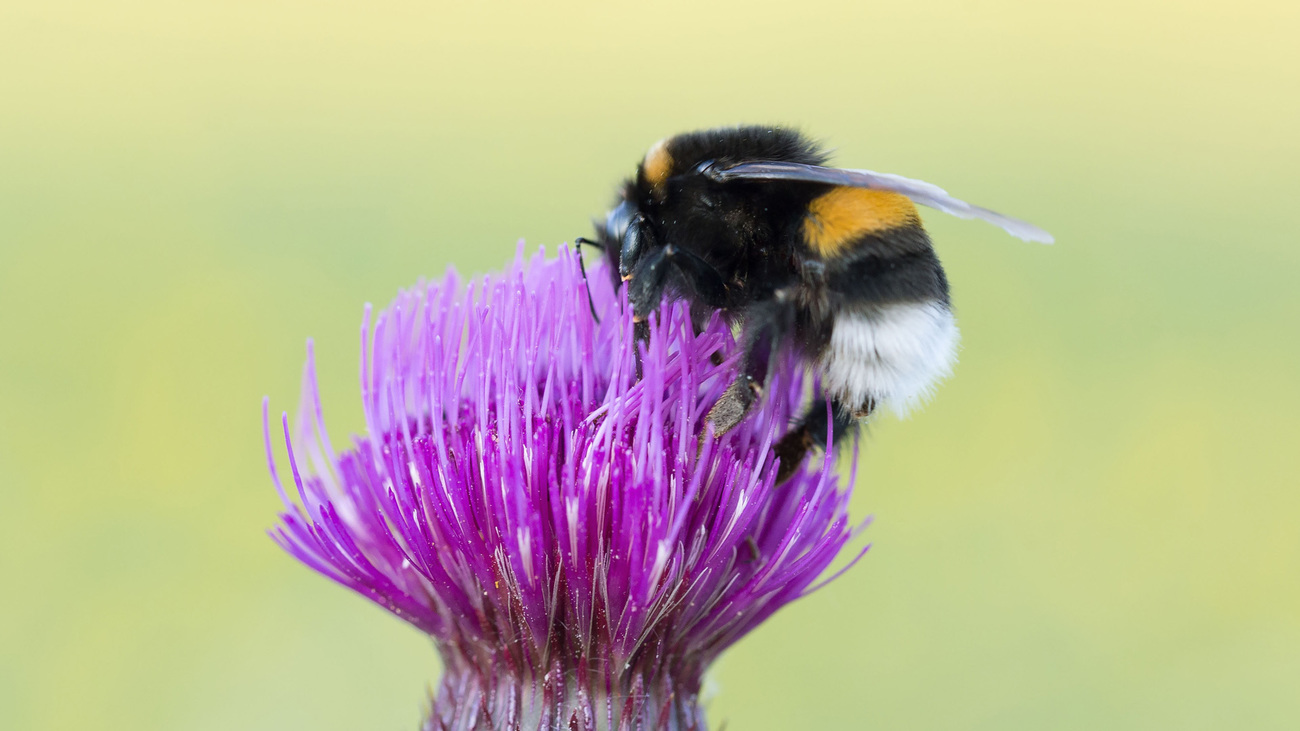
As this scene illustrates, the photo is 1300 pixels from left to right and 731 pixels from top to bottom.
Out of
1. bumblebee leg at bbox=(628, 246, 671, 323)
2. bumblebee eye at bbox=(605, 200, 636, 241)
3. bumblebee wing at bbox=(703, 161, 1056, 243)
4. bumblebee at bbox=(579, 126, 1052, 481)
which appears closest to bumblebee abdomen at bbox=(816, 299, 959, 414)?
bumblebee at bbox=(579, 126, 1052, 481)

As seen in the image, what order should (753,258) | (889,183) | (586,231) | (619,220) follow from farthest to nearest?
(586,231)
(619,220)
(753,258)
(889,183)

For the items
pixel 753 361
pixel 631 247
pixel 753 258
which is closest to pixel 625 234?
pixel 631 247

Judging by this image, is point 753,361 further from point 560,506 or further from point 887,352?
point 560,506

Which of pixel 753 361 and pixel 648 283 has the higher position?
pixel 648 283

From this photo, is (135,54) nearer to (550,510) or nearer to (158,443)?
(158,443)

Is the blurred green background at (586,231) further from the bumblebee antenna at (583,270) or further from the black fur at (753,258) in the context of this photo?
the black fur at (753,258)

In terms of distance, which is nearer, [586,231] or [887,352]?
[887,352]
